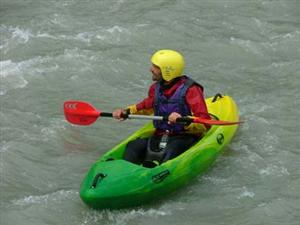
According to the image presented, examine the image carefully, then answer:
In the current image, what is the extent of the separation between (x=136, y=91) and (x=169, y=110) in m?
2.51

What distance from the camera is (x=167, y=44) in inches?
419

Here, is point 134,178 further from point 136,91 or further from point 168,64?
point 136,91

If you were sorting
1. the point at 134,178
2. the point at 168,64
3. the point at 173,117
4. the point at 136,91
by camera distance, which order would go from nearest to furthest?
the point at 134,178 → the point at 173,117 → the point at 168,64 → the point at 136,91

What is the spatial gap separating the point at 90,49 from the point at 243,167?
13.8 ft

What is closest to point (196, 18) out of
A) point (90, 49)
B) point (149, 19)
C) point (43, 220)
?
point (149, 19)

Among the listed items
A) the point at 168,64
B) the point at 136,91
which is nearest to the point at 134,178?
the point at 168,64

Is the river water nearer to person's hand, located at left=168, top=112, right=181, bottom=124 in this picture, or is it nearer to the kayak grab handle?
the kayak grab handle

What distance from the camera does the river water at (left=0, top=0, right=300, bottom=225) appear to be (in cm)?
618

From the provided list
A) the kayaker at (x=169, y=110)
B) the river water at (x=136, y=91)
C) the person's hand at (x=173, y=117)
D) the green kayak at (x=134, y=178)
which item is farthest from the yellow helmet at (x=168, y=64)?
the river water at (x=136, y=91)

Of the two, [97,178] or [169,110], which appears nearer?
[97,178]

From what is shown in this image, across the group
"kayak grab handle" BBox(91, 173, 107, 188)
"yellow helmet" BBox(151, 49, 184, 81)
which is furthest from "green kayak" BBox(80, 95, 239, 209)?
"yellow helmet" BBox(151, 49, 184, 81)

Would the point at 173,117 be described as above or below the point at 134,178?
above

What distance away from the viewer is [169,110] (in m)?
6.61

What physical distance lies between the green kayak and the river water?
0.45 ft
